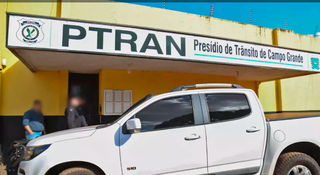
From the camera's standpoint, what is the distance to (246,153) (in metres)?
3.87

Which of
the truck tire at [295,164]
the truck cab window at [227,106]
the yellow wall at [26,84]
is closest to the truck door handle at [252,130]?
the truck cab window at [227,106]

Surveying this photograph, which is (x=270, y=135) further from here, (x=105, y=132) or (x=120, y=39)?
(x=120, y=39)

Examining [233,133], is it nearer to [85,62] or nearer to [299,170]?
[299,170]

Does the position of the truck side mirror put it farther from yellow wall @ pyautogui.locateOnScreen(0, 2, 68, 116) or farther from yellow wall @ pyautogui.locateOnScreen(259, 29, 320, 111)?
yellow wall @ pyautogui.locateOnScreen(259, 29, 320, 111)

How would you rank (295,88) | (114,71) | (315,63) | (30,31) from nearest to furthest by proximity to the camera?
(30,31)
(114,71)
(315,63)
(295,88)

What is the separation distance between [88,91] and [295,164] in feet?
21.8

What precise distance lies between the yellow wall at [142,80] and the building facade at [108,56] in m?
0.03

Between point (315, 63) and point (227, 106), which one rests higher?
point (315, 63)

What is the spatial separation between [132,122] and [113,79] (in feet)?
16.4

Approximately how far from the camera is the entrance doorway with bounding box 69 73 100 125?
838 centimetres

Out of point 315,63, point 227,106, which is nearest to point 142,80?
point 227,106

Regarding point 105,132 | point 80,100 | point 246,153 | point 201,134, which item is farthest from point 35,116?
point 246,153

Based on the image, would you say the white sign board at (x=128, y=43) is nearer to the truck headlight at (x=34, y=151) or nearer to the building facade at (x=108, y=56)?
the building facade at (x=108, y=56)

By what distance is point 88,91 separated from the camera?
8.62 metres
